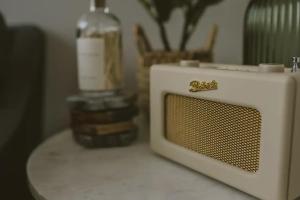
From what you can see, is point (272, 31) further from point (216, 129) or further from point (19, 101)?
point (19, 101)

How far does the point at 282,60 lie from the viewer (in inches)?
20.0

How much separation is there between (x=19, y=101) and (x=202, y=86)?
0.42 meters

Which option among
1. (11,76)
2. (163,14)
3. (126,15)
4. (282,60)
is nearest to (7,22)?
(11,76)

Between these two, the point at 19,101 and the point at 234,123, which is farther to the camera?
the point at 19,101

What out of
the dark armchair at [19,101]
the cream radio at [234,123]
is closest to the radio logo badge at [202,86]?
the cream radio at [234,123]

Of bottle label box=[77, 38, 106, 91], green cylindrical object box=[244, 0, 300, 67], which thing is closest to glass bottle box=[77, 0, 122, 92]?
bottle label box=[77, 38, 106, 91]

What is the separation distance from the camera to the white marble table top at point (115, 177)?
1.27ft

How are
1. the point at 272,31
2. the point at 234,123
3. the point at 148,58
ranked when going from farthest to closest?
the point at 148,58, the point at 272,31, the point at 234,123

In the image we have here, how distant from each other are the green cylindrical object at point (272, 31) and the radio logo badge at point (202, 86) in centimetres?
16

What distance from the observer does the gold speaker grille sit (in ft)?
1.22

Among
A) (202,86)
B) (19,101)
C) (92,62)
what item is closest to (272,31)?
(202,86)

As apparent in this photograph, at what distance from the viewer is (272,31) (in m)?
0.52

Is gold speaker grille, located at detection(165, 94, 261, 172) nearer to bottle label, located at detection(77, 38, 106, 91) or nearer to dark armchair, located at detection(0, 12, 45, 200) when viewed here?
bottle label, located at detection(77, 38, 106, 91)

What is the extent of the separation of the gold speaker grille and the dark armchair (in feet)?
0.90
